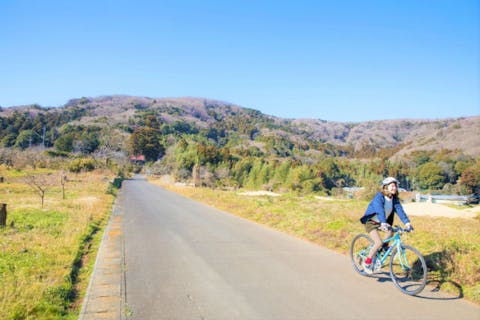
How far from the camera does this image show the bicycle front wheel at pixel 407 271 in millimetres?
5262

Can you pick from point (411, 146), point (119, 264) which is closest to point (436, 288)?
point (119, 264)

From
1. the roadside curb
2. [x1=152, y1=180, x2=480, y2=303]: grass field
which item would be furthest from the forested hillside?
the roadside curb

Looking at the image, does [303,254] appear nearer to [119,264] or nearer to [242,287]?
[242,287]

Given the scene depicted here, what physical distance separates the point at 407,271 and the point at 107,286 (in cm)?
463

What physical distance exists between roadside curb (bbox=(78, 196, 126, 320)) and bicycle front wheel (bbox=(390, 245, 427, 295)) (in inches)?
155

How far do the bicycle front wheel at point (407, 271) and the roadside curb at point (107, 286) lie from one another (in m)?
3.94

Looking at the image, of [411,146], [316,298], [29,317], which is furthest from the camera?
[411,146]

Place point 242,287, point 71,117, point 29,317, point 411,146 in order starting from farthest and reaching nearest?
point 71,117 < point 411,146 < point 242,287 < point 29,317

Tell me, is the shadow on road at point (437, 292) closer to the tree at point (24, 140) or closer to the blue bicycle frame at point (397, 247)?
the blue bicycle frame at point (397, 247)

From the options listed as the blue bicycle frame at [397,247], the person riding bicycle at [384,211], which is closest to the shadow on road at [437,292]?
the blue bicycle frame at [397,247]

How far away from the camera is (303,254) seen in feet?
25.6

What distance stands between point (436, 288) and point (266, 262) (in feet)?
9.55

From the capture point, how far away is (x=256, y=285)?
220 inches

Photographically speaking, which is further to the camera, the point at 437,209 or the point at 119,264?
the point at 437,209
